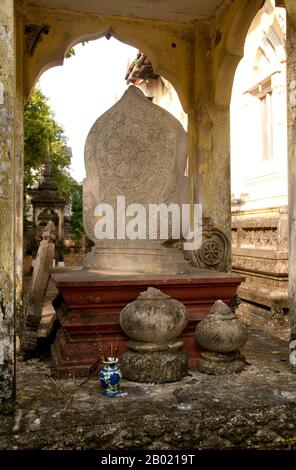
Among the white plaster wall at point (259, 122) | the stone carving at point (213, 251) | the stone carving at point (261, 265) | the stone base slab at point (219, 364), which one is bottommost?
the stone base slab at point (219, 364)

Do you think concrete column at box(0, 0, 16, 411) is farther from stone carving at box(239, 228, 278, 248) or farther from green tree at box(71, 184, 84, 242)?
green tree at box(71, 184, 84, 242)

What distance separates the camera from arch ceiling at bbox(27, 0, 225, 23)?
6.17 metres

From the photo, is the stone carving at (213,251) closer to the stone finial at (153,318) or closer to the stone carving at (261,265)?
the stone carving at (261,265)

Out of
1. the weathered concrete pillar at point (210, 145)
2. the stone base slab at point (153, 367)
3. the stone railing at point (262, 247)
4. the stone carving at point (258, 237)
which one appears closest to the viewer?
the stone base slab at point (153, 367)

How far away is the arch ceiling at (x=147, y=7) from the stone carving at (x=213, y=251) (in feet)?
9.13

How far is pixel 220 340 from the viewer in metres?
4.01

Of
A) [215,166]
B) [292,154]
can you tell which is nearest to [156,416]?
[292,154]

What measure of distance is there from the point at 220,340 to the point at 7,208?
196 cm

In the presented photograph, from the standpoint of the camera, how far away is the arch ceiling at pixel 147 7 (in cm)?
617

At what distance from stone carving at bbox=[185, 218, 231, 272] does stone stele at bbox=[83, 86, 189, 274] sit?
143cm

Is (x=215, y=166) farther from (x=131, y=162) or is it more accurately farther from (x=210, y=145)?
(x=131, y=162)

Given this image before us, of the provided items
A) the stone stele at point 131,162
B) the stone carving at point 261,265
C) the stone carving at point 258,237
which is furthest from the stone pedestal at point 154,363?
the stone carving at point 258,237

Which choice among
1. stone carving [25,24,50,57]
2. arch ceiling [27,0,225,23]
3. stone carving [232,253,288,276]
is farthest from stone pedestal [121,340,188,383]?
arch ceiling [27,0,225,23]
